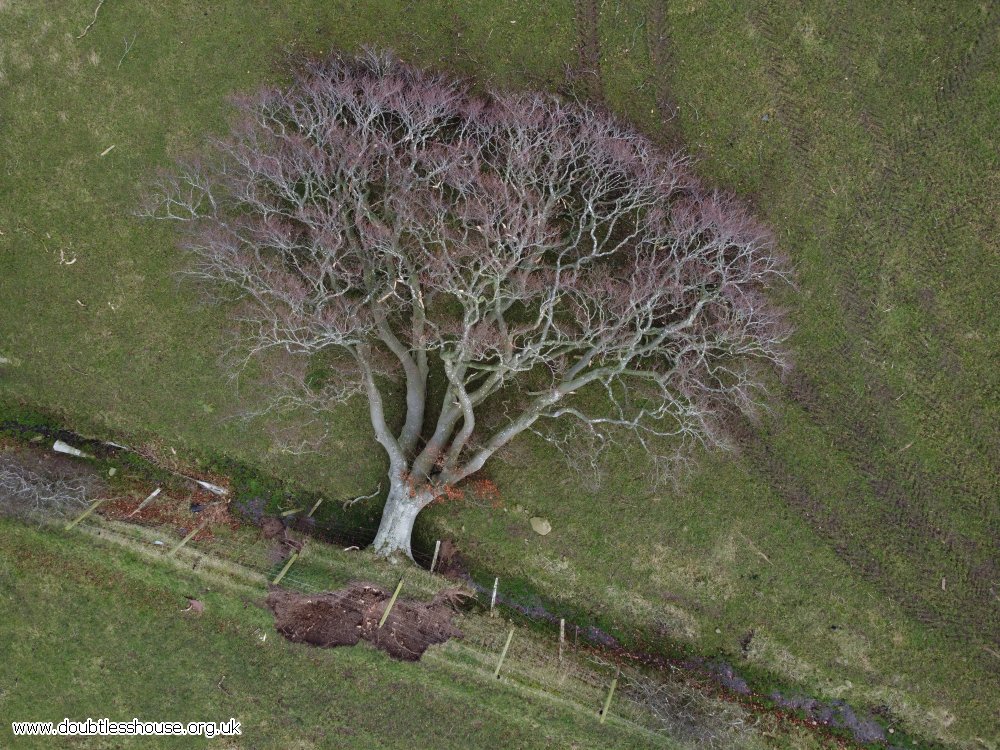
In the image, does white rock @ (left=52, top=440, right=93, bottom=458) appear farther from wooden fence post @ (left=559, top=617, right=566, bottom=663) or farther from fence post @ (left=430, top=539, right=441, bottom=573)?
wooden fence post @ (left=559, top=617, right=566, bottom=663)

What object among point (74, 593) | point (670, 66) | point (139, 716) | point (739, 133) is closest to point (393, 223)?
point (670, 66)

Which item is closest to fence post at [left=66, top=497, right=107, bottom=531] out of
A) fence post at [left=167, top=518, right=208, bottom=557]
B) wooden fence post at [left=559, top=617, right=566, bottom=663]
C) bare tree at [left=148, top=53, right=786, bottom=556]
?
fence post at [left=167, top=518, right=208, bottom=557]

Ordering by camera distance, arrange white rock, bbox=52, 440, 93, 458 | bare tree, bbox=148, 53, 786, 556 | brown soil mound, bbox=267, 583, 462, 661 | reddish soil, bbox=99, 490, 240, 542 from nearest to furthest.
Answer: bare tree, bbox=148, 53, 786, 556 < brown soil mound, bbox=267, 583, 462, 661 < reddish soil, bbox=99, 490, 240, 542 < white rock, bbox=52, 440, 93, 458

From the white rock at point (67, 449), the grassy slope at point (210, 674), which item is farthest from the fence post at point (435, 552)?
the white rock at point (67, 449)

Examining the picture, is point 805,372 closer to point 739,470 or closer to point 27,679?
point 739,470

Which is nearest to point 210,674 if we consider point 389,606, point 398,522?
point 389,606

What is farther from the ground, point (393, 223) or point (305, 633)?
point (393, 223)

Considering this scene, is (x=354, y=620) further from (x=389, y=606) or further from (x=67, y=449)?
(x=67, y=449)
